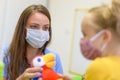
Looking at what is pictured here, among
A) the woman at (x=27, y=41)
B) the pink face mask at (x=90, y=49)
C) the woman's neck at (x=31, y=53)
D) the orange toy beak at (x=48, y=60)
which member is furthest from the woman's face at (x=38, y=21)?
the pink face mask at (x=90, y=49)

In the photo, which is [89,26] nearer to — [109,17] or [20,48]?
[109,17]

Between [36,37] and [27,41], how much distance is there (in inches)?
2.3

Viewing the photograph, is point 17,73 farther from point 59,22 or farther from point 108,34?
point 59,22

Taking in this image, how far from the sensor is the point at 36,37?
55.0 inches

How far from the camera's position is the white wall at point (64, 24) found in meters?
2.49

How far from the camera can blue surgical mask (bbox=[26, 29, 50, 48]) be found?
1.37m

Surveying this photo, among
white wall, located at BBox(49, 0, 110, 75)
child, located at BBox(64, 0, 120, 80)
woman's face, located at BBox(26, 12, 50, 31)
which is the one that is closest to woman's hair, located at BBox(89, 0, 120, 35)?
child, located at BBox(64, 0, 120, 80)

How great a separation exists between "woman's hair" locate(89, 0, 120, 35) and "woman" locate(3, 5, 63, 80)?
64cm

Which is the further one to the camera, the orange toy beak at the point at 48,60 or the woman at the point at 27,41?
the woman at the point at 27,41

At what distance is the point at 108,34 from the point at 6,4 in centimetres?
189

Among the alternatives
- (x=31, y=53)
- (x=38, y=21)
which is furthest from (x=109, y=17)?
(x=31, y=53)

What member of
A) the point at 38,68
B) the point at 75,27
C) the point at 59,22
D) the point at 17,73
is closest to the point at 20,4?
the point at 59,22

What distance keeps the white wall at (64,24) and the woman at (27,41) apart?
109cm

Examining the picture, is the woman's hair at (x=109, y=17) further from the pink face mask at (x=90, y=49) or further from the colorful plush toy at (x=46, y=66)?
the colorful plush toy at (x=46, y=66)
